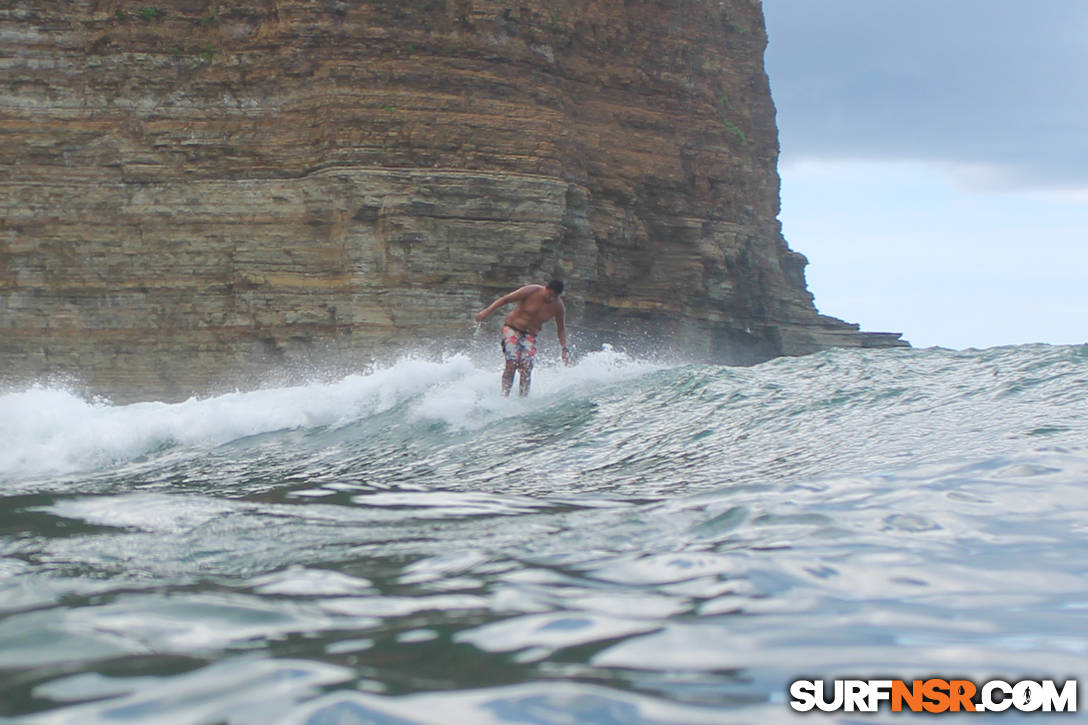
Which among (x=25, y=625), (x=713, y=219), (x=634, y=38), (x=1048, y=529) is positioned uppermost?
(x=634, y=38)

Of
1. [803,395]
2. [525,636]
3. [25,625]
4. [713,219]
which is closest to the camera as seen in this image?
[525,636]

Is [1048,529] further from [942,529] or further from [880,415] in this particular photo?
[880,415]

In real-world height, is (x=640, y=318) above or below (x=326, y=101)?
below

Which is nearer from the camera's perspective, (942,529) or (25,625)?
(25,625)

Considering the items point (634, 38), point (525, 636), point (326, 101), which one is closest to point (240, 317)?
point (326, 101)

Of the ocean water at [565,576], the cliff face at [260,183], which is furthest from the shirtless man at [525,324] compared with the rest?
the cliff face at [260,183]

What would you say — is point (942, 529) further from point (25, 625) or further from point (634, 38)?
point (634, 38)

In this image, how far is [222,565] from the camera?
3777mm

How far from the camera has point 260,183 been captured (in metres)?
19.1

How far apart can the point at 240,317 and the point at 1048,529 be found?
16872 millimetres

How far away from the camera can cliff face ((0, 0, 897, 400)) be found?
18875 mm

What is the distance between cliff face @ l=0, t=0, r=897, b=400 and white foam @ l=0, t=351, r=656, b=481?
506 centimetres

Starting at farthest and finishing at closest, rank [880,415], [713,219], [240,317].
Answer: [713,219] → [240,317] → [880,415]

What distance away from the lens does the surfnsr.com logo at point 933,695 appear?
86.0 inches
